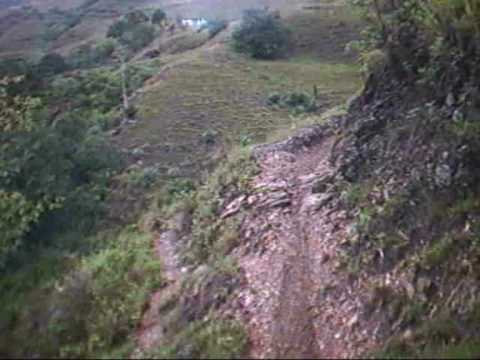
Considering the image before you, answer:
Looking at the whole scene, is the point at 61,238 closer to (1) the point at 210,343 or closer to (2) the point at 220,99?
(1) the point at 210,343

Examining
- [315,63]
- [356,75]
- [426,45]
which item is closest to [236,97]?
[356,75]

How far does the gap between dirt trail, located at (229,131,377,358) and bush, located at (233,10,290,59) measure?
67.9ft

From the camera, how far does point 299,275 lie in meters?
11.7

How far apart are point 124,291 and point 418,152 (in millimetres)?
6235

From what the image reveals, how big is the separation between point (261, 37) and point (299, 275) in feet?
87.4

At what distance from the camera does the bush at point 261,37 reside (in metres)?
36.4

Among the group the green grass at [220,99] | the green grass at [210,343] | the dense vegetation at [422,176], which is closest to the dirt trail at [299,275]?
the green grass at [210,343]

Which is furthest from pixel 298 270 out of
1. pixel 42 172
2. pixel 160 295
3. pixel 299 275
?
pixel 42 172

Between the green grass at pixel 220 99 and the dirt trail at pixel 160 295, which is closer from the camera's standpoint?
the dirt trail at pixel 160 295

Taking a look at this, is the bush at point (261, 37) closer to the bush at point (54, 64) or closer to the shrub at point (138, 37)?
the bush at point (54, 64)

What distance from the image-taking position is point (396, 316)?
962 centimetres

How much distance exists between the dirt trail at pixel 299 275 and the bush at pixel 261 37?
20.7m

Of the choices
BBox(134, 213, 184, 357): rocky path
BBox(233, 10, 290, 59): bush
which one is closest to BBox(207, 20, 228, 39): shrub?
BBox(233, 10, 290, 59): bush

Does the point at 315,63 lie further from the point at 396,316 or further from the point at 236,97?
the point at 396,316
